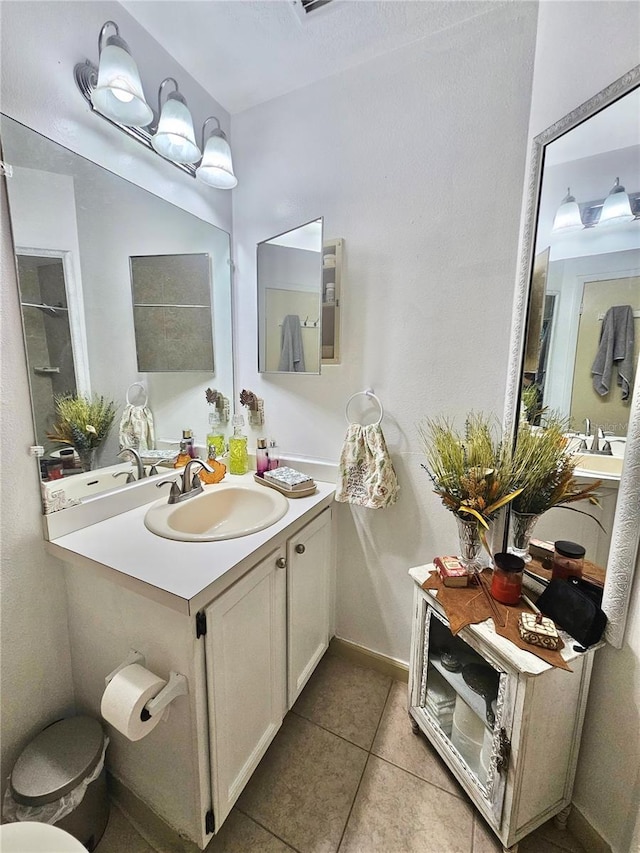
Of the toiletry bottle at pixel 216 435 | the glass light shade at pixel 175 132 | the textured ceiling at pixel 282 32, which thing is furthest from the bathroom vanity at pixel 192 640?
the textured ceiling at pixel 282 32

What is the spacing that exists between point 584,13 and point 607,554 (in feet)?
4.65

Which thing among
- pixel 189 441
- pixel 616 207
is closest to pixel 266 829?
pixel 189 441

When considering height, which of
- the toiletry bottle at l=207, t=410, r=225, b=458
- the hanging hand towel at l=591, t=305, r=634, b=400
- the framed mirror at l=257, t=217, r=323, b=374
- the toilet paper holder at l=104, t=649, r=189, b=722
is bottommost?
the toilet paper holder at l=104, t=649, r=189, b=722

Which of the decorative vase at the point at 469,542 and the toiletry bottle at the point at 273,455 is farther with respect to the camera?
the toiletry bottle at the point at 273,455

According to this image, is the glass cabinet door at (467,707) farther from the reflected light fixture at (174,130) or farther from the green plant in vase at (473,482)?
the reflected light fixture at (174,130)

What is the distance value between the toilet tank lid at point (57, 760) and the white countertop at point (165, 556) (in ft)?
1.73

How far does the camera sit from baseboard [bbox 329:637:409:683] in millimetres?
1479

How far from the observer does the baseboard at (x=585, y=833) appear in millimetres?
896

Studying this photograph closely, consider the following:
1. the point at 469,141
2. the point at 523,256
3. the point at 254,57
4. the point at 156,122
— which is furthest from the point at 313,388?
the point at 254,57

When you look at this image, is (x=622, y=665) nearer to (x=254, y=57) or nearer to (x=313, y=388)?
(x=313, y=388)

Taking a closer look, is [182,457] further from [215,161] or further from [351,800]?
[351,800]

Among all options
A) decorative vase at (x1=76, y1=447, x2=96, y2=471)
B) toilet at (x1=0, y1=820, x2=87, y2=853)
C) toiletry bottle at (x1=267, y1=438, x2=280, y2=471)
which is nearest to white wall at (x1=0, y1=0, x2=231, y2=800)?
decorative vase at (x1=76, y1=447, x2=96, y2=471)

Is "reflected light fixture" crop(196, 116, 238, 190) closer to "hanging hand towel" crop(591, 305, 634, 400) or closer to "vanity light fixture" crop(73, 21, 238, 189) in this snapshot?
"vanity light fixture" crop(73, 21, 238, 189)

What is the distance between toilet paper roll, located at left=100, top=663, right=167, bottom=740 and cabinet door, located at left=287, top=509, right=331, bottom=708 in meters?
0.47
